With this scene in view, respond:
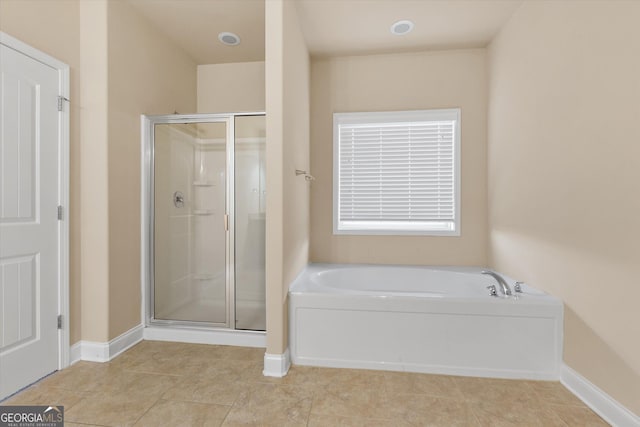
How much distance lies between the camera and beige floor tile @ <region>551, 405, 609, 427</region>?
155cm

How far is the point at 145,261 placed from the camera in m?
2.51

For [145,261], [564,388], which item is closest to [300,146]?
[145,261]

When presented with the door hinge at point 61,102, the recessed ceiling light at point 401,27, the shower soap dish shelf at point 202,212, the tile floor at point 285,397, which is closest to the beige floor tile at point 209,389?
the tile floor at point 285,397

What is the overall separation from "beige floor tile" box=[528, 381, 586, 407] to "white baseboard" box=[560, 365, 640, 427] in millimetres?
33

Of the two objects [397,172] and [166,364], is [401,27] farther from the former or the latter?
[166,364]

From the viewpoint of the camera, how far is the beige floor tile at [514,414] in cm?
156

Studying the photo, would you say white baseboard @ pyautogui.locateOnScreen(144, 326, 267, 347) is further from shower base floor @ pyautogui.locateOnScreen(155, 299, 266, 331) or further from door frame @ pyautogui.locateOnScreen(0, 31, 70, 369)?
door frame @ pyautogui.locateOnScreen(0, 31, 70, 369)

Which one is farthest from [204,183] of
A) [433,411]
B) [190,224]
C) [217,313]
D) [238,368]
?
[433,411]

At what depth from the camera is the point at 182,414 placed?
5.26 feet

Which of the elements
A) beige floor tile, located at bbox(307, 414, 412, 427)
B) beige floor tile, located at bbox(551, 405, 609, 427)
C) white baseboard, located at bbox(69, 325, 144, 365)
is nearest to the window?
beige floor tile, located at bbox(551, 405, 609, 427)

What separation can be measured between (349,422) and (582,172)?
1794 mm

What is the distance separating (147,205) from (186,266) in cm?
58

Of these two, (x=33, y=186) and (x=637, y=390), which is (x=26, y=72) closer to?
(x=33, y=186)

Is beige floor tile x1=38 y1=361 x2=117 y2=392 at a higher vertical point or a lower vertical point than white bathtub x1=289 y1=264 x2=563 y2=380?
lower
